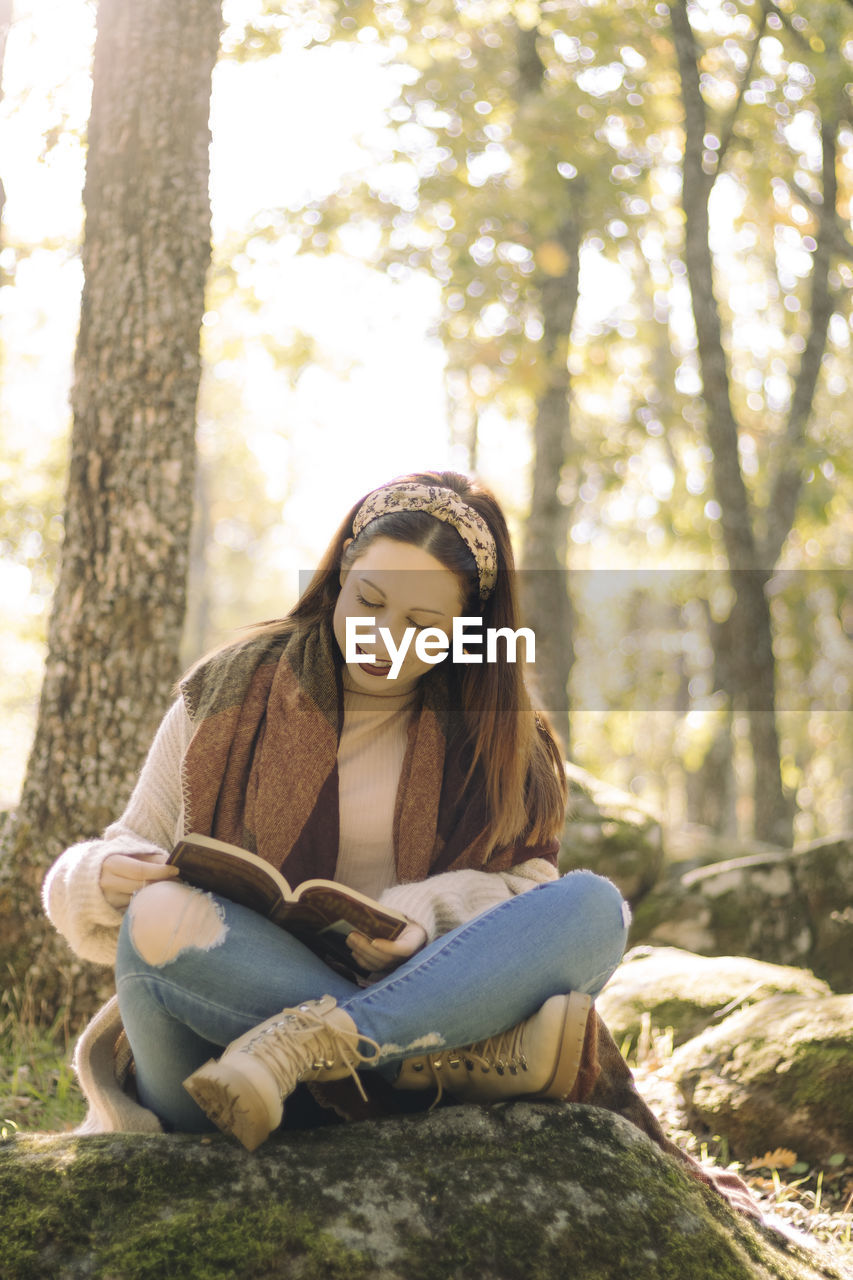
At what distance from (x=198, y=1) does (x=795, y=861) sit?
4.83 meters

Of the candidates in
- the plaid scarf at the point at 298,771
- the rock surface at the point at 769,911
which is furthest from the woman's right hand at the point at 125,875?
the rock surface at the point at 769,911

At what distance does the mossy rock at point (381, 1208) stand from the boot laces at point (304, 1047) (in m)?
0.19

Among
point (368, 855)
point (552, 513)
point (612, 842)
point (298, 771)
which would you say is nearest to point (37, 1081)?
point (368, 855)

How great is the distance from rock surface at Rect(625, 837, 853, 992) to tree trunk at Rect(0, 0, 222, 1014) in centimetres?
319

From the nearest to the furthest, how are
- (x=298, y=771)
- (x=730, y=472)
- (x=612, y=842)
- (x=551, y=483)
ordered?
(x=298, y=771), (x=612, y=842), (x=730, y=472), (x=551, y=483)

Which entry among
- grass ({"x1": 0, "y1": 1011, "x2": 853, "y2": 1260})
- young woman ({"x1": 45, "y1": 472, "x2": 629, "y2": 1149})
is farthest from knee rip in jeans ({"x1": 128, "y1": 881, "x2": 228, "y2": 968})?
grass ({"x1": 0, "y1": 1011, "x2": 853, "y2": 1260})

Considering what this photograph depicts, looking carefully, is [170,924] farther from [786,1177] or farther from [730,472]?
[730,472]

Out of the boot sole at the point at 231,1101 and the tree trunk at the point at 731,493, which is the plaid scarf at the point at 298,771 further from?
the tree trunk at the point at 731,493

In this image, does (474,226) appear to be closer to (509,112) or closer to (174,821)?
(509,112)

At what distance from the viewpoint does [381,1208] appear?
81.7 inches

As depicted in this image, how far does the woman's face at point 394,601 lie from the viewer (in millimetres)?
2775

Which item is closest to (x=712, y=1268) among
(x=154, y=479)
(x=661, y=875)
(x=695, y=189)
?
(x=154, y=479)

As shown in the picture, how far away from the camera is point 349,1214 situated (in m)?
2.05

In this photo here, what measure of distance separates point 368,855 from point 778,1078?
1.61 metres
